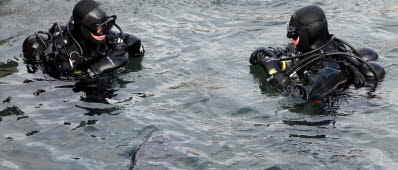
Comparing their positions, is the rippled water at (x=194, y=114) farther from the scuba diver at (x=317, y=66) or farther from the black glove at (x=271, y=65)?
the black glove at (x=271, y=65)

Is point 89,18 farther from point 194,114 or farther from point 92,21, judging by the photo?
point 194,114

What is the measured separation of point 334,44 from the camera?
616 centimetres

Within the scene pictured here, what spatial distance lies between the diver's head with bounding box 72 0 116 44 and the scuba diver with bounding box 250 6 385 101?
2.23 meters

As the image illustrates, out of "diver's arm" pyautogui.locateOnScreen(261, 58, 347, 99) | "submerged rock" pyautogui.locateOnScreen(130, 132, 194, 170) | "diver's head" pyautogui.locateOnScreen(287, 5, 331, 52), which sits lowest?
"submerged rock" pyautogui.locateOnScreen(130, 132, 194, 170)

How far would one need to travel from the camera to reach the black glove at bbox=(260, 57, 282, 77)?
639 centimetres

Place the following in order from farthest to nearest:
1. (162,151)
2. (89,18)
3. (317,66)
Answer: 1. (89,18)
2. (317,66)
3. (162,151)

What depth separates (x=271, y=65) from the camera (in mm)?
6426

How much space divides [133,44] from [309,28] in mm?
2798

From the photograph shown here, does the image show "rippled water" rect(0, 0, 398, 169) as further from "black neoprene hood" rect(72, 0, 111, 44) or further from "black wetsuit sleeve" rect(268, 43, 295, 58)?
"black neoprene hood" rect(72, 0, 111, 44)

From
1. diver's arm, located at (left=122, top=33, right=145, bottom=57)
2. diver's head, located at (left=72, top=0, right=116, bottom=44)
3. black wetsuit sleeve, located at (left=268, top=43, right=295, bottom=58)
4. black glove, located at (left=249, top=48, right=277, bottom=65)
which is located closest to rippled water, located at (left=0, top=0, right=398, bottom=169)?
diver's arm, located at (left=122, top=33, right=145, bottom=57)

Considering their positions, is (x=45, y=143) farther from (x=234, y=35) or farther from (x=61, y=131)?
(x=234, y=35)

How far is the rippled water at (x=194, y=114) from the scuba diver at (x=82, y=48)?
0.74ft

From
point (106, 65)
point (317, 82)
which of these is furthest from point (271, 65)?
point (106, 65)

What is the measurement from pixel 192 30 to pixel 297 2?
249 cm
